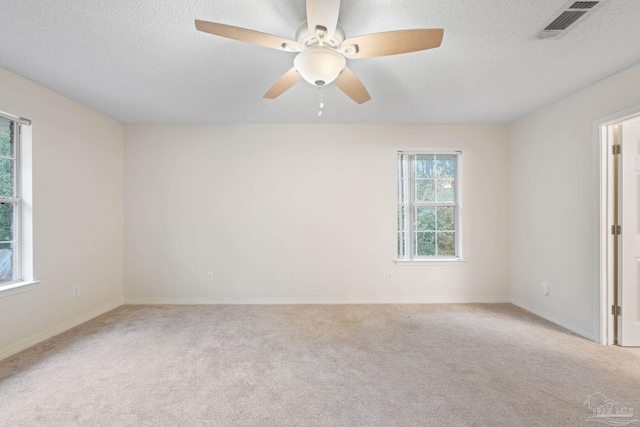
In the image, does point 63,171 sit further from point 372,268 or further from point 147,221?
point 372,268

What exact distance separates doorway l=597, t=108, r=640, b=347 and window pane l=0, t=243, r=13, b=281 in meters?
5.52

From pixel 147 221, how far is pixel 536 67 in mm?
4610

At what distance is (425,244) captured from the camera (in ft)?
12.6

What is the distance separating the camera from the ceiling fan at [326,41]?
4.57ft

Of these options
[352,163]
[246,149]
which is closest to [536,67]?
[352,163]

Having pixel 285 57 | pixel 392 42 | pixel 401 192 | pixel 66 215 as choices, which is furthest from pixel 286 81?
pixel 66 215

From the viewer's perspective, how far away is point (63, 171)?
2877 millimetres

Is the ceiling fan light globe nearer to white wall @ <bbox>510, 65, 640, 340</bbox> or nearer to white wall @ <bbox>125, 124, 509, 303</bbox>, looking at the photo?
white wall @ <bbox>125, 124, 509, 303</bbox>

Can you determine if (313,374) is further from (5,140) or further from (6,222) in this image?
(5,140)

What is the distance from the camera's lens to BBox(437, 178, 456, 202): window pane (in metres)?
3.84

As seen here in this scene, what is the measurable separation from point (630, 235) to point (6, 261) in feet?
18.8

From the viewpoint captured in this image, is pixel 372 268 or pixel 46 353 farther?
pixel 372 268

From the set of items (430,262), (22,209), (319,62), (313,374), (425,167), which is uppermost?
(319,62)

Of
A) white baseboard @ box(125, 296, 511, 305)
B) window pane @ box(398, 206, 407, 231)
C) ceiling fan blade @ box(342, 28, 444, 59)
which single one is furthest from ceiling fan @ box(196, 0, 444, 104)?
white baseboard @ box(125, 296, 511, 305)
